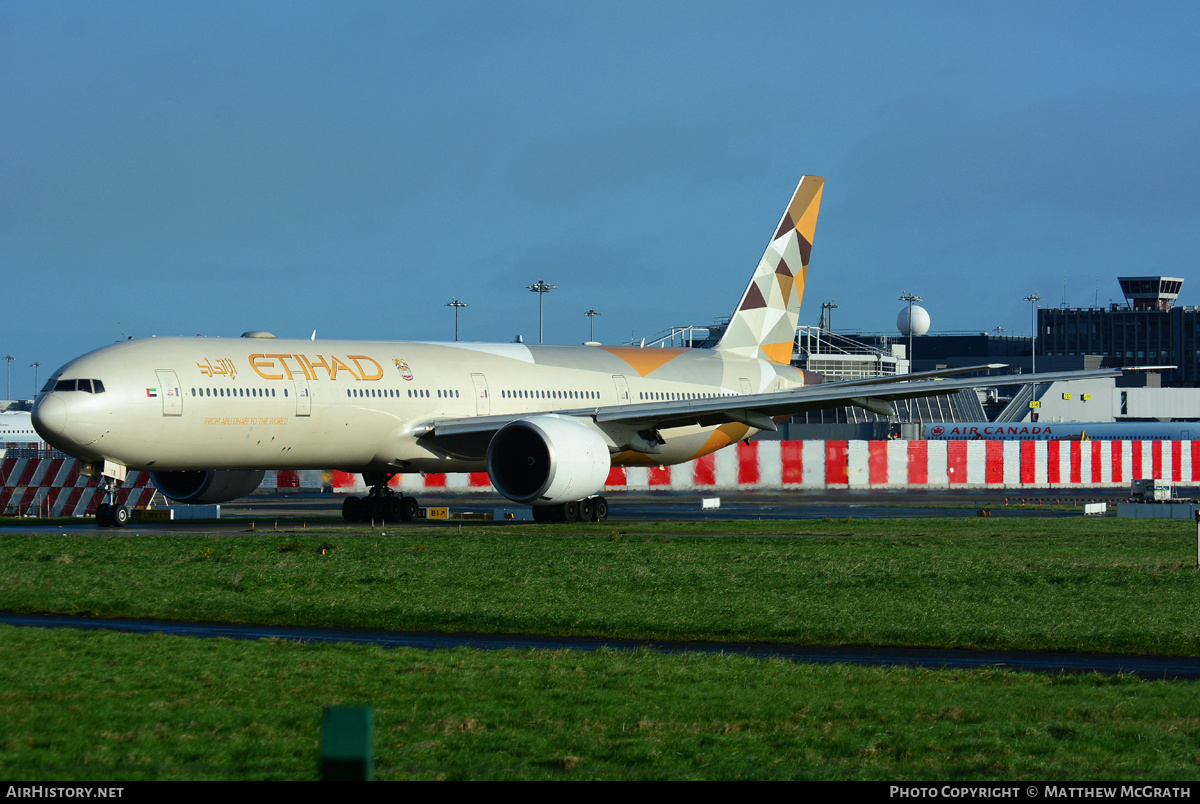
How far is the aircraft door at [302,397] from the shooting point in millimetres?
29109

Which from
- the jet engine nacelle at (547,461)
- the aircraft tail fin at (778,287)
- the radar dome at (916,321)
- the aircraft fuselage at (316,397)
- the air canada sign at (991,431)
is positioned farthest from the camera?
the radar dome at (916,321)

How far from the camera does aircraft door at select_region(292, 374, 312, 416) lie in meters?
29.1

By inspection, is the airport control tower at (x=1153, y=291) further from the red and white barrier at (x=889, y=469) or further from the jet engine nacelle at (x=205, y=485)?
the jet engine nacelle at (x=205, y=485)

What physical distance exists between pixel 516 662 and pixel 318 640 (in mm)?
2868

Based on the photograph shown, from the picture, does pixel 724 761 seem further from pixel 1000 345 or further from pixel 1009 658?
pixel 1000 345

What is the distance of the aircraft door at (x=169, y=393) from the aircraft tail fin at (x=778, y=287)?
17804mm

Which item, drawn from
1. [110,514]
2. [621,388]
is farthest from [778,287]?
[110,514]

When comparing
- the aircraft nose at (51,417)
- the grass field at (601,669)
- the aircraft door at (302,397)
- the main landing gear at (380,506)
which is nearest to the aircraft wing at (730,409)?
the main landing gear at (380,506)

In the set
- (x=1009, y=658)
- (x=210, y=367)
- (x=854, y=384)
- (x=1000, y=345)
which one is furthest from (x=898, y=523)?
(x=1000, y=345)

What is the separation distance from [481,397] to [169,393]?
8.11 metres

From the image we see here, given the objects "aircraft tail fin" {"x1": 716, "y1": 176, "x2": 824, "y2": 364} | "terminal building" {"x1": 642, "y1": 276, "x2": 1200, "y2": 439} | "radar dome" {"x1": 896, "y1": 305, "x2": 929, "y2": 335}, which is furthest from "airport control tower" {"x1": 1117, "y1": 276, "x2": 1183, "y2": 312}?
"aircraft tail fin" {"x1": 716, "y1": 176, "x2": 824, "y2": 364}

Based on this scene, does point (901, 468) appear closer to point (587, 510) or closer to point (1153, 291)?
point (587, 510)

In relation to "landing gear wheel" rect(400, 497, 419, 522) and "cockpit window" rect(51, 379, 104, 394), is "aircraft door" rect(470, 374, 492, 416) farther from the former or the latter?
"cockpit window" rect(51, 379, 104, 394)

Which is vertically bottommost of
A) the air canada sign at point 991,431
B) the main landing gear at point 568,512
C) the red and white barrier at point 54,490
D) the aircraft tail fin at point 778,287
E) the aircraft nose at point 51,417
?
the main landing gear at point 568,512
